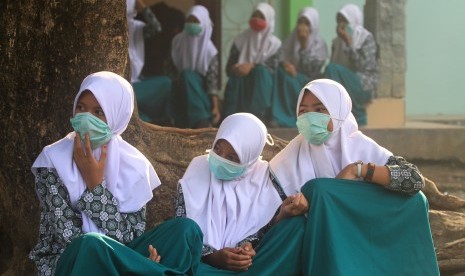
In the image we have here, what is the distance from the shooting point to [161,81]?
397 inches

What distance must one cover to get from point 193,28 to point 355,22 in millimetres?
1730

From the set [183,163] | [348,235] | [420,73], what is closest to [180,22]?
[420,73]

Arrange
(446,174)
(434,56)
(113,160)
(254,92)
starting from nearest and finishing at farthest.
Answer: (113,160) → (446,174) → (254,92) → (434,56)

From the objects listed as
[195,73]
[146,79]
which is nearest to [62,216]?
[146,79]

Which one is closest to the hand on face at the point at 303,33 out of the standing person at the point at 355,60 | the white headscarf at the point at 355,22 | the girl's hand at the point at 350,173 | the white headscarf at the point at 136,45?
the standing person at the point at 355,60

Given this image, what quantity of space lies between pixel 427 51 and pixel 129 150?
7571mm

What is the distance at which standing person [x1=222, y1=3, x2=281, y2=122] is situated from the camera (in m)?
10.1

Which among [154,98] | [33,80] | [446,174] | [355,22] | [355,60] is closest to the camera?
[33,80]

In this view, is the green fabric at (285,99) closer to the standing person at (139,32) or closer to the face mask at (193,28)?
the face mask at (193,28)

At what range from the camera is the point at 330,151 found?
507cm

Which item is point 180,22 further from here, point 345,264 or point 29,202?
point 345,264

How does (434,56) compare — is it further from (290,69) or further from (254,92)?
(254,92)

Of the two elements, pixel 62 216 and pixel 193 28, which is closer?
pixel 62 216

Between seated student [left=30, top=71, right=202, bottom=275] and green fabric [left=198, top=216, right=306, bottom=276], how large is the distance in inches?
14.4
